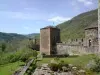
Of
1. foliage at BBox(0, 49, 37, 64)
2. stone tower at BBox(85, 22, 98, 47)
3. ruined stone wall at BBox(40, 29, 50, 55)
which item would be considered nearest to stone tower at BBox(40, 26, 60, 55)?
ruined stone wall at BBox(40, 29, 50, 55)

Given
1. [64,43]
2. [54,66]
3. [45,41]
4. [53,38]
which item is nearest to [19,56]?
[45,41]

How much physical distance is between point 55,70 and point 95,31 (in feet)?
57.1

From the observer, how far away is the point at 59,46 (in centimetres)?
4397

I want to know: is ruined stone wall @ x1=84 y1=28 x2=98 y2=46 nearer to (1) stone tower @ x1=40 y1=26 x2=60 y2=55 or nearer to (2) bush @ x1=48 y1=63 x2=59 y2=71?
(1) stone tower @ x1=40 y1=26 x2=60 y2=55

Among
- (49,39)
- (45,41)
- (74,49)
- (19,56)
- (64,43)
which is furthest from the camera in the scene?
(19,56)

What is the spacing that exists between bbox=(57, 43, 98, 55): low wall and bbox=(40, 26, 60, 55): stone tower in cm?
187

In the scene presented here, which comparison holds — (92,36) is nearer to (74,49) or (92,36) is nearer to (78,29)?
(74,49)

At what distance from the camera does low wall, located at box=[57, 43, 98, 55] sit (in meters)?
32.6

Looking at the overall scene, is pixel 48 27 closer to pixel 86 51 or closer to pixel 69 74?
pixel 86 51

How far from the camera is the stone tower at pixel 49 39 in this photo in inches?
1786

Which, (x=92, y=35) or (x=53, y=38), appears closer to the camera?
(x=92, y=35)

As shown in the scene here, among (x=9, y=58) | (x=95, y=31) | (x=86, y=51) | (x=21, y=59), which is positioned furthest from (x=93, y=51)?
(x=9, y=58)

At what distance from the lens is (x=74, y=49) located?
1501 inches

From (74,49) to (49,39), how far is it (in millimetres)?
8677
